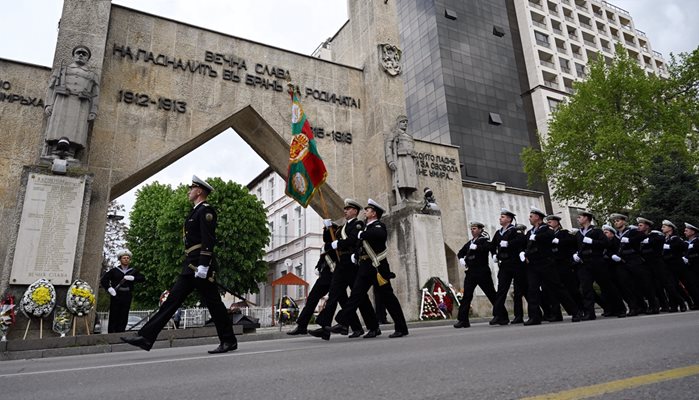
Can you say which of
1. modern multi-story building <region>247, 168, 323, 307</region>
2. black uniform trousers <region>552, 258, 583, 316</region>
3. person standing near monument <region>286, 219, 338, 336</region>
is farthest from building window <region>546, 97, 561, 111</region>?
person standing near monument <region>286, 219, 338, 336</region>

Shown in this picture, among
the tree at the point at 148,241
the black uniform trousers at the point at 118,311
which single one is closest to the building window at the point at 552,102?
the tree at the point at 148,241

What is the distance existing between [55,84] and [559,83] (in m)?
43.0

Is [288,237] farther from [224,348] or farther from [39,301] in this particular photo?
[224,348]

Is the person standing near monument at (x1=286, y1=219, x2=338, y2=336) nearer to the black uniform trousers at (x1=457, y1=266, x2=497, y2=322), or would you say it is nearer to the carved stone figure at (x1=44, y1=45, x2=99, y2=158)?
the black uniform trousers at (x1=457, y1=266, x2=497, y2=322)

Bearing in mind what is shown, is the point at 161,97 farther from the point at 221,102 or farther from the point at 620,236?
the point at 620,236

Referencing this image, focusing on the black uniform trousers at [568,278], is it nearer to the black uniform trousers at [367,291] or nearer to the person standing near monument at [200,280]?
the black uniform trousers at [367,291]

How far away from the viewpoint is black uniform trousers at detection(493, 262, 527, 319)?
9141 millimetres

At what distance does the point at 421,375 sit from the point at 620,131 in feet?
76.4

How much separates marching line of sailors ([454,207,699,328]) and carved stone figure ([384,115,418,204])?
539cm

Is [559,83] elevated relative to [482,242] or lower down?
elevated

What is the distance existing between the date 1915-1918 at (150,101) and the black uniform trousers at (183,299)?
31.1 ft

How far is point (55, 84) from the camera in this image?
38.1 feet

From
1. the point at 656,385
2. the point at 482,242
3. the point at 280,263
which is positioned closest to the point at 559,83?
the point at 280,263

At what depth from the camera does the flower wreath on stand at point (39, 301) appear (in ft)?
30.6
